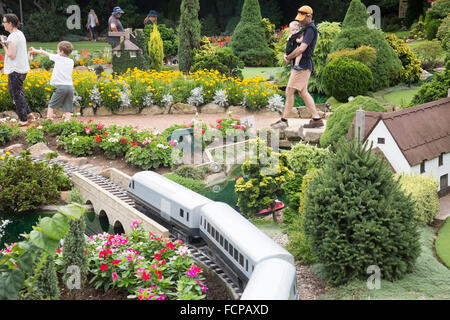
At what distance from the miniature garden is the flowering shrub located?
0.02 meters

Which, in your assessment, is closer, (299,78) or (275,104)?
(299,78)

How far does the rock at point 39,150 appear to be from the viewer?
12594mm

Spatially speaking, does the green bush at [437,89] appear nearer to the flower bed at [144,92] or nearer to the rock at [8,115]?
the flower bed at [144,92]

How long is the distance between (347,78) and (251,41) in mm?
10469

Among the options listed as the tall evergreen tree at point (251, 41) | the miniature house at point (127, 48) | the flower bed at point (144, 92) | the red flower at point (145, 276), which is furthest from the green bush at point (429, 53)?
the red flower at point (145, 276)

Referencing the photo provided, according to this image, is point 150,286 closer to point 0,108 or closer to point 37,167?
point 37,167

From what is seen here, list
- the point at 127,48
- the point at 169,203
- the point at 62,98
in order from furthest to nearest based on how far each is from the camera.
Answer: the point at 127,48 < the point at 62,98 < the point at 169,203

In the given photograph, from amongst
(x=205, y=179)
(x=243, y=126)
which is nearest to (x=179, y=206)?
(x=205, y=179)

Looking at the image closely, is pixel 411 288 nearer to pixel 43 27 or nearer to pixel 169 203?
pixel 169 203

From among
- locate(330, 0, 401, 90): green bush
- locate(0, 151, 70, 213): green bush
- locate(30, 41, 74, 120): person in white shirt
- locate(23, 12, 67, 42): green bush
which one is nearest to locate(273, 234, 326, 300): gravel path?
locate(0, 151, 70, 213): green bush

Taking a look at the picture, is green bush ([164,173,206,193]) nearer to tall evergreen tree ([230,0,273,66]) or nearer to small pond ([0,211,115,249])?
small pond ([0,211,115,249])

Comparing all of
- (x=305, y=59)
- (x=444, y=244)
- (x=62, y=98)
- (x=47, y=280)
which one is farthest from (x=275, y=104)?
(x=47, y=280)

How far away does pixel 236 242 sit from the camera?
645 cm

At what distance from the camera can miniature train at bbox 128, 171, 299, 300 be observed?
5.20 metres
